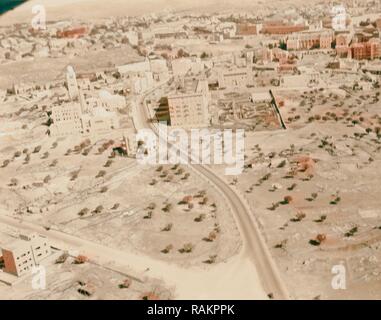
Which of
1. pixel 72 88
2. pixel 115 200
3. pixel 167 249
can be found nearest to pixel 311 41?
pixel 72 88

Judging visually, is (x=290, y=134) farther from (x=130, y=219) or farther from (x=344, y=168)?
(x=130, y=219)

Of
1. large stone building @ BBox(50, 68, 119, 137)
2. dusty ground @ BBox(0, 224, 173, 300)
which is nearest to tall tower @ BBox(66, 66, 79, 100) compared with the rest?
large stone building @ BBox(50, 68, 119, 137)

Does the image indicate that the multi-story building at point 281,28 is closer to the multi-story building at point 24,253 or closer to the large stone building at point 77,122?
the large stone building at point 77,122

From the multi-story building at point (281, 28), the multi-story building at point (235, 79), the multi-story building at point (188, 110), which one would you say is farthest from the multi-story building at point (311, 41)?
the multi-story building at point (188, 110)

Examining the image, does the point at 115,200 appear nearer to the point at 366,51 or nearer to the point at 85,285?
the point at 85,285

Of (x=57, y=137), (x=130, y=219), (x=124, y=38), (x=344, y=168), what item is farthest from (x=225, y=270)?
(x=124, y=38)

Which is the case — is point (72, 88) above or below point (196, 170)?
above
